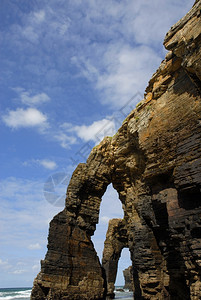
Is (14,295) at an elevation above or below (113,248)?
above

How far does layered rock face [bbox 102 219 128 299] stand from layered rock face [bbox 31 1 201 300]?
1191 cm

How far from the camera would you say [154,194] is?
11273mm

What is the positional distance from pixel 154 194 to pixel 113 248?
25.5m

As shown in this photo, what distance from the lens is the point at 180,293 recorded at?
11883mm

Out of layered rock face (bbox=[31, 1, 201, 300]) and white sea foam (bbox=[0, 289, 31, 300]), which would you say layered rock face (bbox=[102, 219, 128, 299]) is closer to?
layered rock face (bbox=[31, 1, 201, 300])

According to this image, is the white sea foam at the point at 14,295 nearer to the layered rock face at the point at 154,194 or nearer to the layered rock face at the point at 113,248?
the layered rock face at the point at 113,248

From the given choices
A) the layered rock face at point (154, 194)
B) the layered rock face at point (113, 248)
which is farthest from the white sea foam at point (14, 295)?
the layered rock face at point (154, 194)

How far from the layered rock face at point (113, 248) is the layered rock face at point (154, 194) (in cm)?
1191

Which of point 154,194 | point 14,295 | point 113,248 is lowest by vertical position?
point 154,194

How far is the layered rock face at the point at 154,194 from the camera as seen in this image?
908cm

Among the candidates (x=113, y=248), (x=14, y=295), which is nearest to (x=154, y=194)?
(x=113, y=248)

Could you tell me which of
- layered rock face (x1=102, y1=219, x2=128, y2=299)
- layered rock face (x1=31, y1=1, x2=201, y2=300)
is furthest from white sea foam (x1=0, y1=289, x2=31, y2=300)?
layered rock face (x1=31, y1=1, x2=201, y2=300)

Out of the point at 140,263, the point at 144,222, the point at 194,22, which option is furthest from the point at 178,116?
the point at 140,263

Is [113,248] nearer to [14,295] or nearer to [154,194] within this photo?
[154,194]
